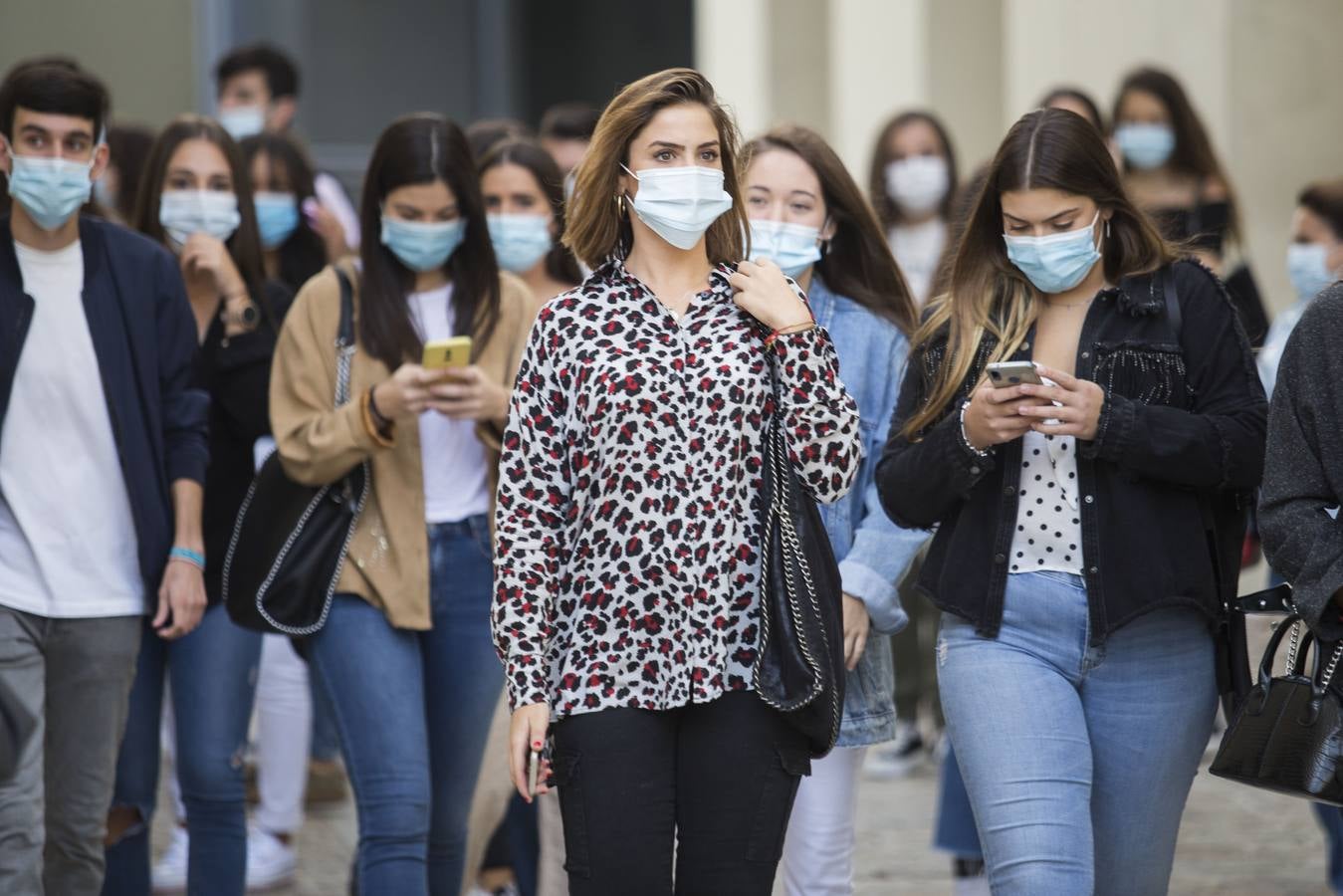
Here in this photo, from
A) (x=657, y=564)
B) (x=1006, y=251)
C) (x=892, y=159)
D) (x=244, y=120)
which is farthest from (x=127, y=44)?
(x=657, y=564)

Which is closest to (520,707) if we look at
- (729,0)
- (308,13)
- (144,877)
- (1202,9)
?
(144,877)

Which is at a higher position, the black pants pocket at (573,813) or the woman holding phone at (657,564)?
the woman holding phone at (657,564)

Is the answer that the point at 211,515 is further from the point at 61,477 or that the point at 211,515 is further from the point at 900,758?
the point at 900,758

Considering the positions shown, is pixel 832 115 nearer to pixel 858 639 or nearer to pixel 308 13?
pixel 308 13

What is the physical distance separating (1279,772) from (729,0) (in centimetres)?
1202

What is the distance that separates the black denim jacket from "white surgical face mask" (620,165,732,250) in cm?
79

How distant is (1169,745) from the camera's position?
4340mm

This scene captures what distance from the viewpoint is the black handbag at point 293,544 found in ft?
16.4

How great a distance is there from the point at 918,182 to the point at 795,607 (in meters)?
4.51

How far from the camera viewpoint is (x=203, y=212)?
247 inches

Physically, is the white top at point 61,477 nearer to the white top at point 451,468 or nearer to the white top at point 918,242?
the white top at point 451,468

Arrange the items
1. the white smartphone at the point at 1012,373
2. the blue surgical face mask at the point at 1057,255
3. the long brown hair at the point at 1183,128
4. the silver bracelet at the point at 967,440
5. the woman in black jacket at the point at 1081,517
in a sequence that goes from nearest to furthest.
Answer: the white smartphone at the point at 1012,373 → the woman in black jacket at the point at 1081,517 → the silver bracelet at the point at 967,440 → the blue surgical face mask at the point at 1057,255 → the long brown hair at the point at 1183,128

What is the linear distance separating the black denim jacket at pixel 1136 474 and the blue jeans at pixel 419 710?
1.23m

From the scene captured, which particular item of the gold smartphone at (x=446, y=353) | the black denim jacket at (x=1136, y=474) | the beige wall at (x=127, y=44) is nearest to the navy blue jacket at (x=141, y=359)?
the gold smartphone at (x=446, y=353)
